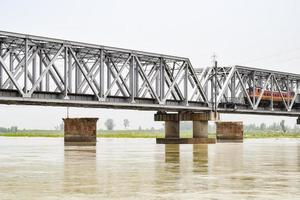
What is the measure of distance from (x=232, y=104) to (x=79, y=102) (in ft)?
131

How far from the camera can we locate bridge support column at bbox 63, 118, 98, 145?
292 ft

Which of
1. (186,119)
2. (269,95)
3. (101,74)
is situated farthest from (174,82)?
(269,95)

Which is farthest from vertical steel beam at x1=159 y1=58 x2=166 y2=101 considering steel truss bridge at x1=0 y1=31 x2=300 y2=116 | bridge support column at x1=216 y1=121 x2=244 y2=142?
bridge support column at x1=216 y1=121 x2=244 y2=142

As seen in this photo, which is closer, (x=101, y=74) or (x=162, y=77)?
(x=101, y=74)

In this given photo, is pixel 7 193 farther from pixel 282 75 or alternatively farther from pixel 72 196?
pixel 282 75

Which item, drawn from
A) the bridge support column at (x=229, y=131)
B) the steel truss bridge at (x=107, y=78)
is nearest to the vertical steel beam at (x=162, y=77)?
the steel truss bridge at (x=107, y=78)

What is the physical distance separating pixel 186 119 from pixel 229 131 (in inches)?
1097

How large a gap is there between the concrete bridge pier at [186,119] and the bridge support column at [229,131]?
23.3m

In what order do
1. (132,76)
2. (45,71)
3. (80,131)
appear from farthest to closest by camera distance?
(80,131) < (132,76) < (45,71)

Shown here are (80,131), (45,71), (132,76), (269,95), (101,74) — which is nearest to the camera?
(45,71)

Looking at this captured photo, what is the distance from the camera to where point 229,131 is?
11700 centimetres

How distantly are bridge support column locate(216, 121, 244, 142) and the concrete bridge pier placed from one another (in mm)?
23285

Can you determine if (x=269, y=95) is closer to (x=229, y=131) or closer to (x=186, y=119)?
(x=229, y=131)

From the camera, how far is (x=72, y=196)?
54.7 feet
